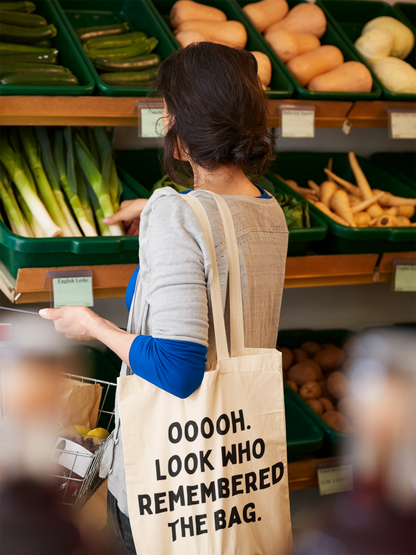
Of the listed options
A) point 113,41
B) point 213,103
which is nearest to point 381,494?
point 213,103

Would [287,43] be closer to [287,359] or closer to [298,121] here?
[298,121]

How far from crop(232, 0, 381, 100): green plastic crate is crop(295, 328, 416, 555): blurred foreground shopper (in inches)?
36.5

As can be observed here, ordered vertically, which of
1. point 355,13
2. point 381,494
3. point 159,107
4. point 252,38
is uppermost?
point 355,13

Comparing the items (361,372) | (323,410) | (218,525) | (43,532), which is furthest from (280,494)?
(361,372)

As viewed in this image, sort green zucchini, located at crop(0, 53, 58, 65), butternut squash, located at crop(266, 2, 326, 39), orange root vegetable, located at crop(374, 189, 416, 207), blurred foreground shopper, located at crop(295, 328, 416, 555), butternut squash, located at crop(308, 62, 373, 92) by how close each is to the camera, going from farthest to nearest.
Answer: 1. orange root vegetable, located at crop(374, 189, 416, 207)
2. butternut squash, located at crop(266, 2, 326, 39)
3. butternut squash, located at crop(308, 62, 373, 92)
4. green zucchini, located at crop(0, 53, 58, 65)
5. blurred foreground shopper, located at crop(295, 328, 416, 555)

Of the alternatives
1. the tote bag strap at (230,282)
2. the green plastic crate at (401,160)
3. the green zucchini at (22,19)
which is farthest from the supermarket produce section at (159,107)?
the tote bag strap at (230,282)

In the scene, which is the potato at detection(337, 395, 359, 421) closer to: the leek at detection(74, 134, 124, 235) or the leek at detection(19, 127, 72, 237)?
the leek at detection(74, 134, 124, 235)

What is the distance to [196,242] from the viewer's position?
0.88m

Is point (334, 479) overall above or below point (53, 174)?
below

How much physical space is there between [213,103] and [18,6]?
1160 mm

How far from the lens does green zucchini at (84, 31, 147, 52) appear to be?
69.9 inches

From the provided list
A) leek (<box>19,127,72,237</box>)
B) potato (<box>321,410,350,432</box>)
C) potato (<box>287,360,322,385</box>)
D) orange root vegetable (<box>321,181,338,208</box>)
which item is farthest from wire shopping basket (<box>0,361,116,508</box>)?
orange root vegetable (<box>321,181,338,208</box>)

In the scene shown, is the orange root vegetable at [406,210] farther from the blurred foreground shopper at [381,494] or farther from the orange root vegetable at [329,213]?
the blurred foreground shopper at [381,494]

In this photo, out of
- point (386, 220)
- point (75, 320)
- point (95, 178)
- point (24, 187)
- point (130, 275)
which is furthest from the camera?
point (386, 220)
